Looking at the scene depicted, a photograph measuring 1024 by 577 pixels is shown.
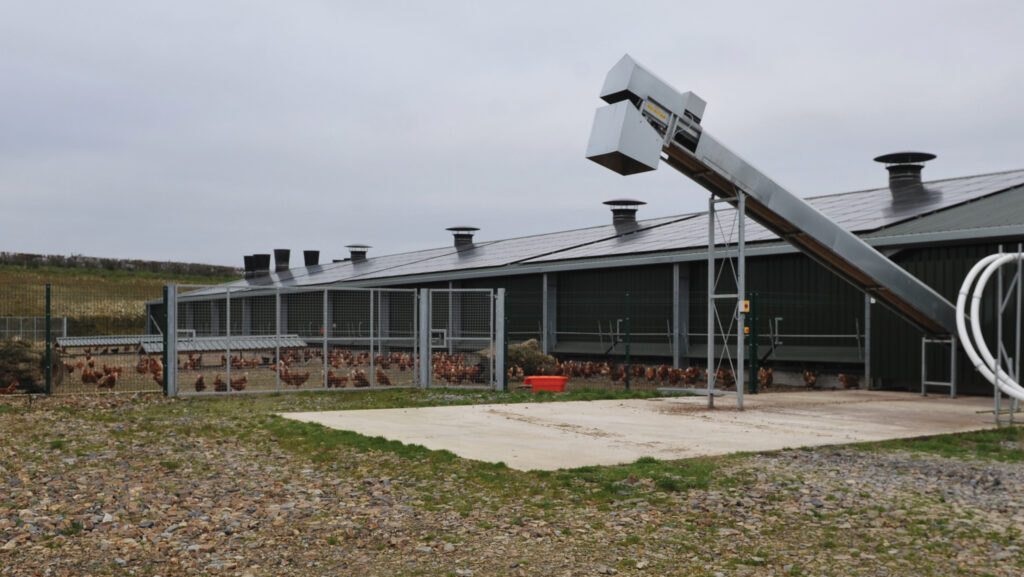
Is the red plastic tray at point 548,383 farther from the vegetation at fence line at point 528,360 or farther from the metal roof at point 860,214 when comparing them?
the metal roof at point 860,214

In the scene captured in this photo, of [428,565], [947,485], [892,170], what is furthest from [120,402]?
[892,170]

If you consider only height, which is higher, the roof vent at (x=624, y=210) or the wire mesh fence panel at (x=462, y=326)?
the roof vent at (x=624, y=210)

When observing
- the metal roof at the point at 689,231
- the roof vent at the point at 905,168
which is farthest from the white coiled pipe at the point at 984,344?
the roof vent at the point at 905,168

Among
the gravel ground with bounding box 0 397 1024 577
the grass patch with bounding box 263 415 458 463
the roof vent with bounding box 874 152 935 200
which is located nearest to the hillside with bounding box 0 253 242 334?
the roof vent with bounding box 874 152 935 200

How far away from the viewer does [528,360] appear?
23.6m

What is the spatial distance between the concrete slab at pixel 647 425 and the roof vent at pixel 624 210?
71.9ft

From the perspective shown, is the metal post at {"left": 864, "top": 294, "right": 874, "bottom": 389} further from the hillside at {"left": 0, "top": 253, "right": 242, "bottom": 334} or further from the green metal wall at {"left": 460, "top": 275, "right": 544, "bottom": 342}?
the hillside at {"left": 0, "top": 253, "right": 242, "bottom": 334}

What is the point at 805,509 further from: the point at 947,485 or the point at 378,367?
the point at 378,367

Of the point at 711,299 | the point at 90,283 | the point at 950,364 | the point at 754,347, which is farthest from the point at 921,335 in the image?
the point at 90,283

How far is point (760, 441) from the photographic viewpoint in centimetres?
1082

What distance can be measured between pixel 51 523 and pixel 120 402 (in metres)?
9.96

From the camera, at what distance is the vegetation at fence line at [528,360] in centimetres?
2358

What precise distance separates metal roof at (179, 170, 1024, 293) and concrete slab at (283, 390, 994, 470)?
4.51 meters

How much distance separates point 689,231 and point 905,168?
6.63m
